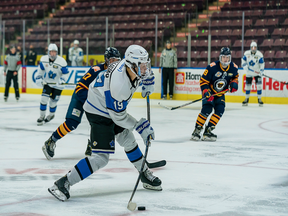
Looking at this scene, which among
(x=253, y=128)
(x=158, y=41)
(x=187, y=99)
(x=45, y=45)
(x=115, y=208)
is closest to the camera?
(x=115, y=208)

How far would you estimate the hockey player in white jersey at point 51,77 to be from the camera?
25.1 feet

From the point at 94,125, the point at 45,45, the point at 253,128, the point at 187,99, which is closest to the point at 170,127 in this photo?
the point at 253,128

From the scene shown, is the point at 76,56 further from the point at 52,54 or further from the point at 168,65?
the point at 52,54

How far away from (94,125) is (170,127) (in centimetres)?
416

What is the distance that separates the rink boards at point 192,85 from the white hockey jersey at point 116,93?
944cm

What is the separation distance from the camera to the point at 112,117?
3.21 m

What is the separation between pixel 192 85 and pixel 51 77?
617 cm

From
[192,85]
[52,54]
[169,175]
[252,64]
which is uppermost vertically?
[52,54]

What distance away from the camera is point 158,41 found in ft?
46.6

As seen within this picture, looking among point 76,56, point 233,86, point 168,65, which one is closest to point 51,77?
point 233,86

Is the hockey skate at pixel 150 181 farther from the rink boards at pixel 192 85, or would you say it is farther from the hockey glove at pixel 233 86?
the rink boards at pixel 192 85

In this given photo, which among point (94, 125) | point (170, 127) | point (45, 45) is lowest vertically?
point (170, 127)

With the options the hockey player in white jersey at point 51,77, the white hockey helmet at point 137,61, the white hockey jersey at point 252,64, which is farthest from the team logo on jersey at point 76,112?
the white hockey jersey at point 252,64

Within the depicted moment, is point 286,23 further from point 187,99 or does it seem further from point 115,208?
point 115,208
